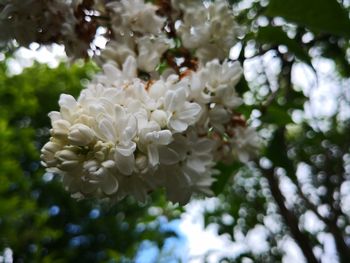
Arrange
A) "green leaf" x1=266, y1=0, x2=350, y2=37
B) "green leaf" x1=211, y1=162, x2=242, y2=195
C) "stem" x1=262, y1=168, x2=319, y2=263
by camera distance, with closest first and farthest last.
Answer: "green leaf" x1=266, y1=0, x2=350, y2=37 < "green leaf" x1=211, y1=162, x2=242, y2=195 < "stem" x1=262, y1=168, x2=319, y2=263

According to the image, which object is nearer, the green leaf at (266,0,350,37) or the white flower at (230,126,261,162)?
the green leaf at (266,0,350,37)

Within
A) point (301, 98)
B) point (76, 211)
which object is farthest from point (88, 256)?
point (301, 98)

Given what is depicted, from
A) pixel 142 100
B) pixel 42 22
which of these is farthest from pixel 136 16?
pixel 142 100

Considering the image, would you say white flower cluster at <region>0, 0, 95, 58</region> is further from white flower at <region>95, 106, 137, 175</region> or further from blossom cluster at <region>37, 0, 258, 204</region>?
white flower at <region>95, 106, 137, 175</region>

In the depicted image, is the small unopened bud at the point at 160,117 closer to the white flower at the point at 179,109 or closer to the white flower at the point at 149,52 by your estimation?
the white flower at the point at 179,109

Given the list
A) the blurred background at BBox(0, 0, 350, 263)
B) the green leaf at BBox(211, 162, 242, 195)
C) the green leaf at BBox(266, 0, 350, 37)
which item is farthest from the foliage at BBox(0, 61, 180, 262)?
the green leaf at BBox(266, 0, 350, 37)

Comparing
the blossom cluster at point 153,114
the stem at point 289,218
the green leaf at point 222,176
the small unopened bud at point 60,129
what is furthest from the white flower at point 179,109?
the stem at point 289,218
